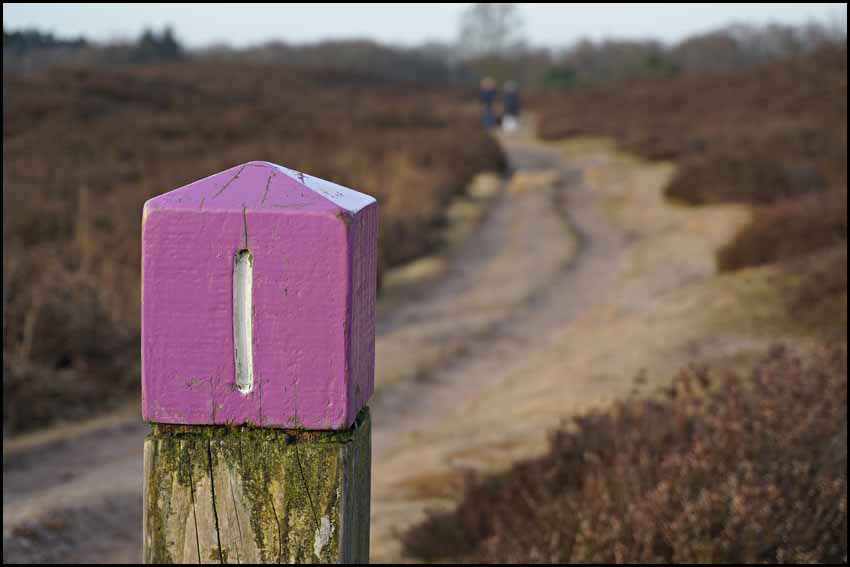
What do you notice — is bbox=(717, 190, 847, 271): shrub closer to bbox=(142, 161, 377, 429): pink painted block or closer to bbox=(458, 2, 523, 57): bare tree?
bbox=(142, 161, 377, 429): pink painted block

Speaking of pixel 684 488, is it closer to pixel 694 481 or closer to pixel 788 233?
pixel 694 481

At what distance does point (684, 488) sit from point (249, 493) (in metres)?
2.26

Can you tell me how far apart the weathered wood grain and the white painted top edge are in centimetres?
29

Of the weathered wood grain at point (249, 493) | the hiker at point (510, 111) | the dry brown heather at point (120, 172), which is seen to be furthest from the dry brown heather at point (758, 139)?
the weathered wood grain at point (249, 493)

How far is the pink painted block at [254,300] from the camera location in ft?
3.57

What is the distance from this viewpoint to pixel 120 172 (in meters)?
13.6

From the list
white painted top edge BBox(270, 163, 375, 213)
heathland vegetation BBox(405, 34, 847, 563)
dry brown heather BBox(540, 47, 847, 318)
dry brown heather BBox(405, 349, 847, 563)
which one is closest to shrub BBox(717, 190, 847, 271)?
dry brown heather BBox(540, 47, 847, 318)

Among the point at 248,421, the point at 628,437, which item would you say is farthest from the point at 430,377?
the point at 248,421

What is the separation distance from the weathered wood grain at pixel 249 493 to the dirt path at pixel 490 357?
2438mm

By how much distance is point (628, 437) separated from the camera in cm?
360

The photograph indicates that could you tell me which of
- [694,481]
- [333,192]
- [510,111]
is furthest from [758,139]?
[333,192]

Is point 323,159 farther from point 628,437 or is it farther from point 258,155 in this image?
point 628,437

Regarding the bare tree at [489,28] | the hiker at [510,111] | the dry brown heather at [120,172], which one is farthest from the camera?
the bare tree at [489,28]

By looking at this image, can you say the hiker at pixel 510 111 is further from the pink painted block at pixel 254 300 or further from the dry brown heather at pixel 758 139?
the pink painted block at pixel 254 300
